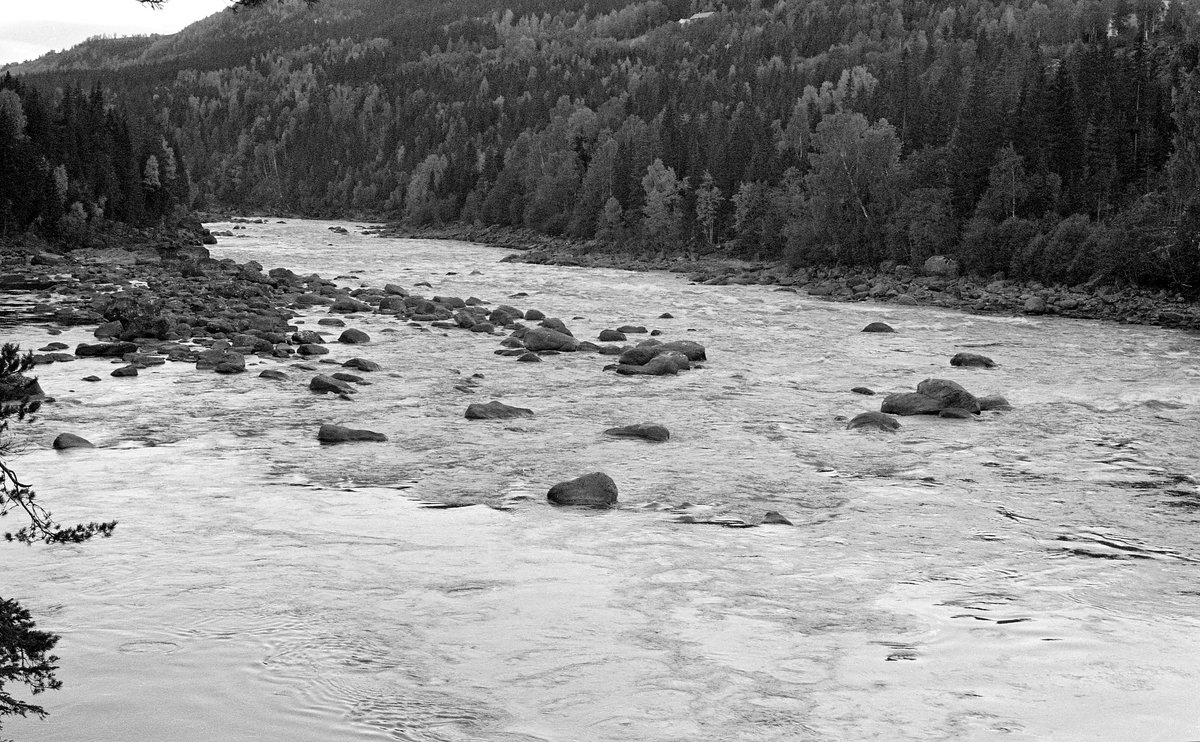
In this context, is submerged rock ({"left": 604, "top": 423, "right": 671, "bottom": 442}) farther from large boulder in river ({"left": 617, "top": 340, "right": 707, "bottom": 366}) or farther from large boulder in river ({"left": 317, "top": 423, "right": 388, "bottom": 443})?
large boulder in river ({"left": 617, "top": 340, "right": 707, "bottom": 366})

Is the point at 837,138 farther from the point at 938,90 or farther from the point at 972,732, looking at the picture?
the point at 972,732

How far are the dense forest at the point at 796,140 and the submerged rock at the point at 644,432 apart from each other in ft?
37.5

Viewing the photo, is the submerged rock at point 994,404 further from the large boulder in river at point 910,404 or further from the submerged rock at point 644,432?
the submerged rock at point 644,432

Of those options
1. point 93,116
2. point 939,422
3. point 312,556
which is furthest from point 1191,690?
point 93,116

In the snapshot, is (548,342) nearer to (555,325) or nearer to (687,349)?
(555,325)

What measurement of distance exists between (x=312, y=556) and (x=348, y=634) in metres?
2.60

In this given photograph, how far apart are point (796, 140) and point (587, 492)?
261 feet

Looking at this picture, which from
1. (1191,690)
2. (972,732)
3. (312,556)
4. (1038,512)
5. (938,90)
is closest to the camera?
(972,732)

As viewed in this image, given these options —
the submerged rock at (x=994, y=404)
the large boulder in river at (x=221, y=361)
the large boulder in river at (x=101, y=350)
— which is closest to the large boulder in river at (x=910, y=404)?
the submerged rock at (x=994, y=404)

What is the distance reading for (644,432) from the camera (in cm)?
2025

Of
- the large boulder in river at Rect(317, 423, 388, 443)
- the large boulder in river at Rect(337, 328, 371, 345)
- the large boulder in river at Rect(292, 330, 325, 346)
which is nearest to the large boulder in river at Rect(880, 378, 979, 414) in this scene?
the large boulder in river at Rect(317, 423, 388, 443)

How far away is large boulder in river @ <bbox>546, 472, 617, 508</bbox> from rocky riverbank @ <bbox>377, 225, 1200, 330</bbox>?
108 ft

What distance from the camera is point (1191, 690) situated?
31.9 ft

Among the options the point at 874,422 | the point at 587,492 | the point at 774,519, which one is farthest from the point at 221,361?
the point at 774,519
